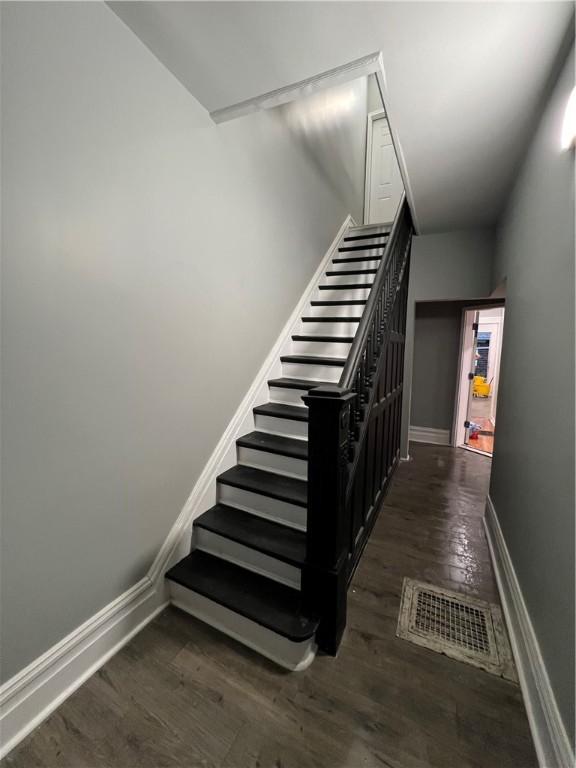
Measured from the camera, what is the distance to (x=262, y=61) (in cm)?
149

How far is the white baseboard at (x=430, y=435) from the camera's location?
184 inches

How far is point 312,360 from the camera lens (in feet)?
8.90

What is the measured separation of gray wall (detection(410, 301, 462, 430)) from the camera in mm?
4574

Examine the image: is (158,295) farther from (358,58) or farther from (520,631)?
(520,631)

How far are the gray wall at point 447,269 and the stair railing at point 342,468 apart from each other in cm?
145

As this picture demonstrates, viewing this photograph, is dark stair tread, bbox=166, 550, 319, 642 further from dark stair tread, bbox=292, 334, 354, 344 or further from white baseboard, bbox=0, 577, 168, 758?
dark stair tread, bbox=292, 334, 354, 344

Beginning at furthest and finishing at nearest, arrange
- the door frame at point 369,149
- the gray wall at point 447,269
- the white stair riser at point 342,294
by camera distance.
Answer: the door frame at point 369,149 → the gray wall at point 447,269 → the white stair riser at point 342,294

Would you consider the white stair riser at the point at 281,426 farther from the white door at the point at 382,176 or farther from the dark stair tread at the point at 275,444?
the white door at the point at 382,176

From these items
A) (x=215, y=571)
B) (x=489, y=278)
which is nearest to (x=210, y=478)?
(x=215, y=571)

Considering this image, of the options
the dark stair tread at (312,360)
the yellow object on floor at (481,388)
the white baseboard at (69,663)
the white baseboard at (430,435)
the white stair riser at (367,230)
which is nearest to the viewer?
the white baseboard at (69,663)

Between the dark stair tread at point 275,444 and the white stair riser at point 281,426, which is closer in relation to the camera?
the dark stair tread at point 275,444

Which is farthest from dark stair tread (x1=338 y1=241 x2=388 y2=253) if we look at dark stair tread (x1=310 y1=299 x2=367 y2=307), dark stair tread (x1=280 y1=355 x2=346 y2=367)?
dark stair tread (x1=280 y1=355 x2=346 y2=367)

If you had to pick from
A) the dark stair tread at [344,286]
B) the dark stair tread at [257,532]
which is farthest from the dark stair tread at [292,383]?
the dark stair tread at [344,286]

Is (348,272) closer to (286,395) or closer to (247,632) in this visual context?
(286,395)
